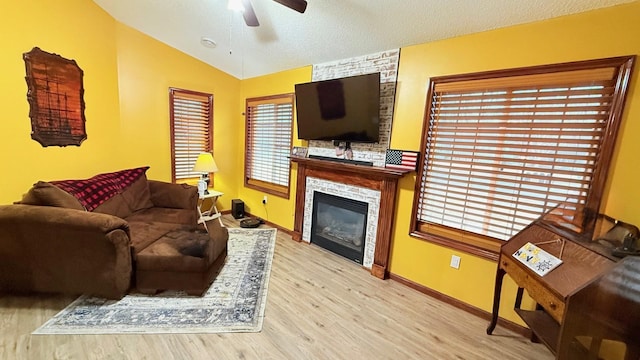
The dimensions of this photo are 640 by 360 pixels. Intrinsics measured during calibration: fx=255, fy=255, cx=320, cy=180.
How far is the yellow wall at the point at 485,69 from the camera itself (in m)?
1.62

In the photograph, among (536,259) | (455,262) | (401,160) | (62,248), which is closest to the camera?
(536,259)

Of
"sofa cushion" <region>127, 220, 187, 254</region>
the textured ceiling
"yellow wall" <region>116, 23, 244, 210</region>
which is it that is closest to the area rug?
"sofa cushion" <region>127, 220, 187, 254</region>

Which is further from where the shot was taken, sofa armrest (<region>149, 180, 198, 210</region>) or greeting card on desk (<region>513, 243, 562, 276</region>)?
sofa armrest (<region>149, 180, 198, 210</region>)

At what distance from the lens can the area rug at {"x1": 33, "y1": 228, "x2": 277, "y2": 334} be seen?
5.99 feet

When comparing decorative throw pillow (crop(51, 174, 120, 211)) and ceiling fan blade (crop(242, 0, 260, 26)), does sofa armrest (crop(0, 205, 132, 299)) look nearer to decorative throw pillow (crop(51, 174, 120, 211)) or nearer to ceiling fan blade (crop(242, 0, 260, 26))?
decorative throw pillow (crop(51, 174, 120, 211))

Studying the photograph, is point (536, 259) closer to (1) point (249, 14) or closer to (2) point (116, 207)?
(1) point (249, 14)

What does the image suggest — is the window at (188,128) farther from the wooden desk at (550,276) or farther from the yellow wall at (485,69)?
the wooden desk at (550,276)

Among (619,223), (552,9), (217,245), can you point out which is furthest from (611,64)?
(217,245)

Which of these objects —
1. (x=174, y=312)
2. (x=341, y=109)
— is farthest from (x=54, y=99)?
(x=341, y=109)

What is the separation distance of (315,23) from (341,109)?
0.89 m

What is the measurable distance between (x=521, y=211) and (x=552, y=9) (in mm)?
1469

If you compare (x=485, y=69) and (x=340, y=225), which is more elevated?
(x=485, y=69)

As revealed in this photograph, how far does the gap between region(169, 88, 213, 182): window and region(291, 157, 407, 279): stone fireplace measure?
1.79m

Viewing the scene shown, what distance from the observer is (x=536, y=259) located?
157 centimetres
